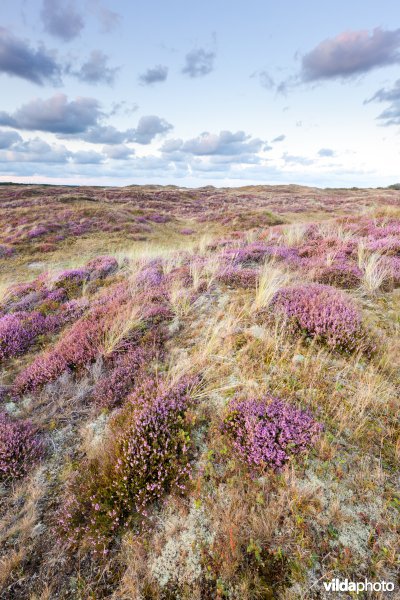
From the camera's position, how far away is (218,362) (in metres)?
4.60

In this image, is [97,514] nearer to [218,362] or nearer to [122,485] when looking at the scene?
[122,485]

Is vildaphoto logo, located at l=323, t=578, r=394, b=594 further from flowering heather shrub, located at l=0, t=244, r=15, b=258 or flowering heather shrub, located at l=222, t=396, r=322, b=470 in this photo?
flowering heather shrub, located at l=0, t=244, r=15, b=258

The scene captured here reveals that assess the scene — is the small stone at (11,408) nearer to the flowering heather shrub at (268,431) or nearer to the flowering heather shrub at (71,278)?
the flowering heather shrub at (268,431)

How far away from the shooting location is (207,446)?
11.3ft

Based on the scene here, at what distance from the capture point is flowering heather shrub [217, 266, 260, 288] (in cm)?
755

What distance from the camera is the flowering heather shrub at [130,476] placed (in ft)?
9.77

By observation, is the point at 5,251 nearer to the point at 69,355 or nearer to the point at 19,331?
the point at 19,331

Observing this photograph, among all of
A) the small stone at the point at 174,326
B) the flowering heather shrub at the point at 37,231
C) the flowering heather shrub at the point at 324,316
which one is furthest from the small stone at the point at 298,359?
the flowering heather shrub at the point at 37,231

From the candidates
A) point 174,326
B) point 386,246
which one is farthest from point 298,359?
point 386,246

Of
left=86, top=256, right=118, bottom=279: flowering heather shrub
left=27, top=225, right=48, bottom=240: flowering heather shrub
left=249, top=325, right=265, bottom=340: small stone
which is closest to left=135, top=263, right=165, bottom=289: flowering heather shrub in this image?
left=86, top=256, right=118, bottom=279: flowering heather shrub

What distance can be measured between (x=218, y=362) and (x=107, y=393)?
188cm

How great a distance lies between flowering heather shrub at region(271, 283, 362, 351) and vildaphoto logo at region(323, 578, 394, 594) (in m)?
2.80

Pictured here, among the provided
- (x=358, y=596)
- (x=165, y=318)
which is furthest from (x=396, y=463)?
(x=165, y=318)

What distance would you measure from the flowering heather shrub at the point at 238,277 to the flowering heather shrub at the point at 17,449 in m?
5.41
